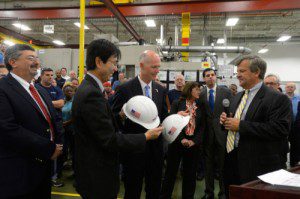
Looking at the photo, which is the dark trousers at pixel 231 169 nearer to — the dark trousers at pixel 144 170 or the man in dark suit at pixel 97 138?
the dark trousers at pixel 144 170

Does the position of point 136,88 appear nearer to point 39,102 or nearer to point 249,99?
point 39,102

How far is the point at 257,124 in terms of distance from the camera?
2059mm

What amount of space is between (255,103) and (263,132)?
0.26 metres

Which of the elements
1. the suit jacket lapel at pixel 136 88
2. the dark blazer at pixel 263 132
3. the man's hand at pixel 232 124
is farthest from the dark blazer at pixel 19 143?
the dark blazer at pixel 263 132

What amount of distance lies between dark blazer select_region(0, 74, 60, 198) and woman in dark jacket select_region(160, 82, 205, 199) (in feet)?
5.98

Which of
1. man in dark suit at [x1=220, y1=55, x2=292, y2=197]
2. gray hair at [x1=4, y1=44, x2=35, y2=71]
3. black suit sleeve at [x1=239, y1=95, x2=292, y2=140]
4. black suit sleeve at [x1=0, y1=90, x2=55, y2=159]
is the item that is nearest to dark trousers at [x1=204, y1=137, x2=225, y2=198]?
man in dark suit at [x1=220, y1=55, x2=292, y2=197]

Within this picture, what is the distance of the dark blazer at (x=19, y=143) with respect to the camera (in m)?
1.61

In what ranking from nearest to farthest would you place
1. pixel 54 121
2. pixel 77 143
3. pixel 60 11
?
pixel 77 143 < pixel 54 121 < pixel 60 11

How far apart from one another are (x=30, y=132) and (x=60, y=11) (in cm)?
785

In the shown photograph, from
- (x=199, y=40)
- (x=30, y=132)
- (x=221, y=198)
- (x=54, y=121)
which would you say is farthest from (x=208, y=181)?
(x=199, y=40)

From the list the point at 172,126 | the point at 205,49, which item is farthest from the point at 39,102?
the point at 205,49

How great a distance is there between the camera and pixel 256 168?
2.10m

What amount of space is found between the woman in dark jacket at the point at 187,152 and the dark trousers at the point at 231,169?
27.5 inches

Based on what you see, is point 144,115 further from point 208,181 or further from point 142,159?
point 208,181
